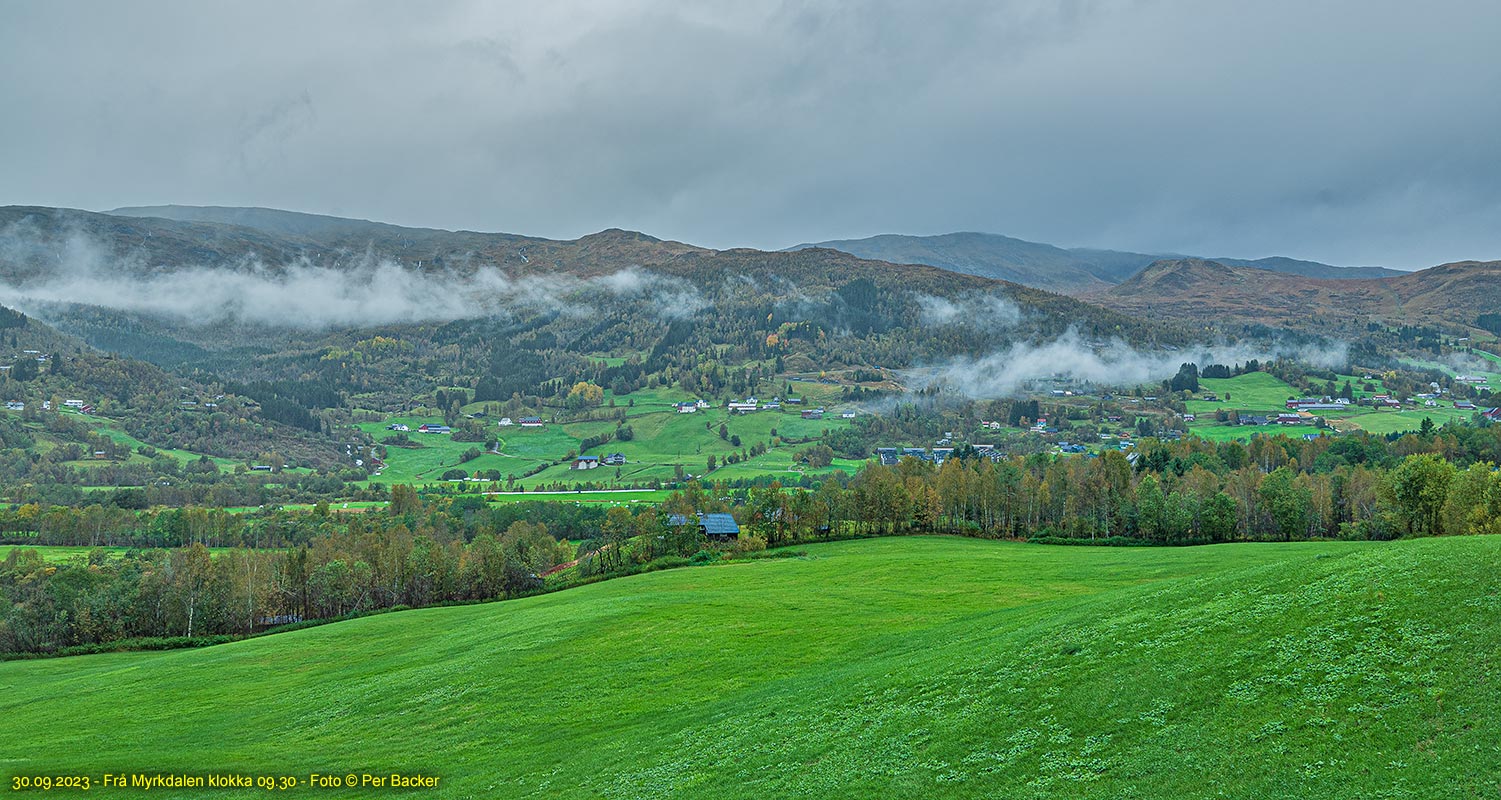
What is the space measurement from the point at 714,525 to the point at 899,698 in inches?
3864

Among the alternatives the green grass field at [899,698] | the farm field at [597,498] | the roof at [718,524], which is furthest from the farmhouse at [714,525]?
the green grass field at [899,698]

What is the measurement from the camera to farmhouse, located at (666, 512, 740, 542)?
122 m

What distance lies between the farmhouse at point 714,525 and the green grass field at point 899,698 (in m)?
59.8

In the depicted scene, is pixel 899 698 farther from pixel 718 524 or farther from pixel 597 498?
pixel 597 498

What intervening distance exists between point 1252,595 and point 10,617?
109988mm

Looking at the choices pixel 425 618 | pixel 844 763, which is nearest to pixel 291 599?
pixel 425 618

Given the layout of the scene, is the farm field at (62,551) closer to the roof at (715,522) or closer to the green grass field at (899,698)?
the roof at (715,522)

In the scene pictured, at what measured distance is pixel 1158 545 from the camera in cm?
9706

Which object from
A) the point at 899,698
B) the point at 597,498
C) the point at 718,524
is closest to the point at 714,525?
the point at 718,524

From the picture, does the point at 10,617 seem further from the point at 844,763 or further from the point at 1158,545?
the point at 1158,545

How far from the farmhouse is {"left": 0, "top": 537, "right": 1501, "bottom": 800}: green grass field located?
59817 mm

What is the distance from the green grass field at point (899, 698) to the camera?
19.6 meters

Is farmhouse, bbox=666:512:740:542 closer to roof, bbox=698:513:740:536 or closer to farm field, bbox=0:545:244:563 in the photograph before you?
roof, bbox=698:513:740:536

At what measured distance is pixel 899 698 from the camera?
97.8ft
